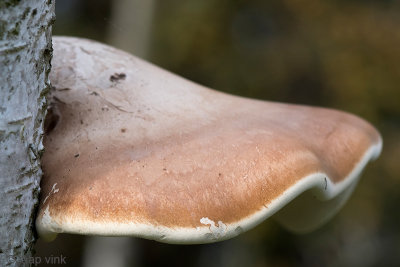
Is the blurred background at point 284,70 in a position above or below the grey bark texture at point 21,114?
below

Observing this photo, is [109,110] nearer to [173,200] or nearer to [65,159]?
[65,159]

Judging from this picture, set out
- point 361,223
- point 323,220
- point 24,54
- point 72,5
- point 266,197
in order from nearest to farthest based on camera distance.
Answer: point 24,54
point 266,197
point 323,220
point 361,223
point 72,5

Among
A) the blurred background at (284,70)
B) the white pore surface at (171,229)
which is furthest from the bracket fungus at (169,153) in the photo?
the blurred background at (284,70)

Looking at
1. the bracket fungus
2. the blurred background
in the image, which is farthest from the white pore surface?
the blurred background

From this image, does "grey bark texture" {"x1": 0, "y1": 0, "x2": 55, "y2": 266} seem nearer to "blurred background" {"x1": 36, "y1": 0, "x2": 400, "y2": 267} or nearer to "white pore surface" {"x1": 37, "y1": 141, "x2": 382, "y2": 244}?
"white pore surface" {"x1": 37, "y1": 141, "x2": 382, "y2": 244}

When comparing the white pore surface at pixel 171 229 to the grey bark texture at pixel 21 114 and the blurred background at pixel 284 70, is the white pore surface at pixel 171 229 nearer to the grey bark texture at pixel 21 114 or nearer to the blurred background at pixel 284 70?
the grey bark texture at pixel 21 114

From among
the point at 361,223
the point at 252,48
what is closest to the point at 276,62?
the point at 252,48

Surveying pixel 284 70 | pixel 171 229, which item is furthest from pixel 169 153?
pixel 284 70
